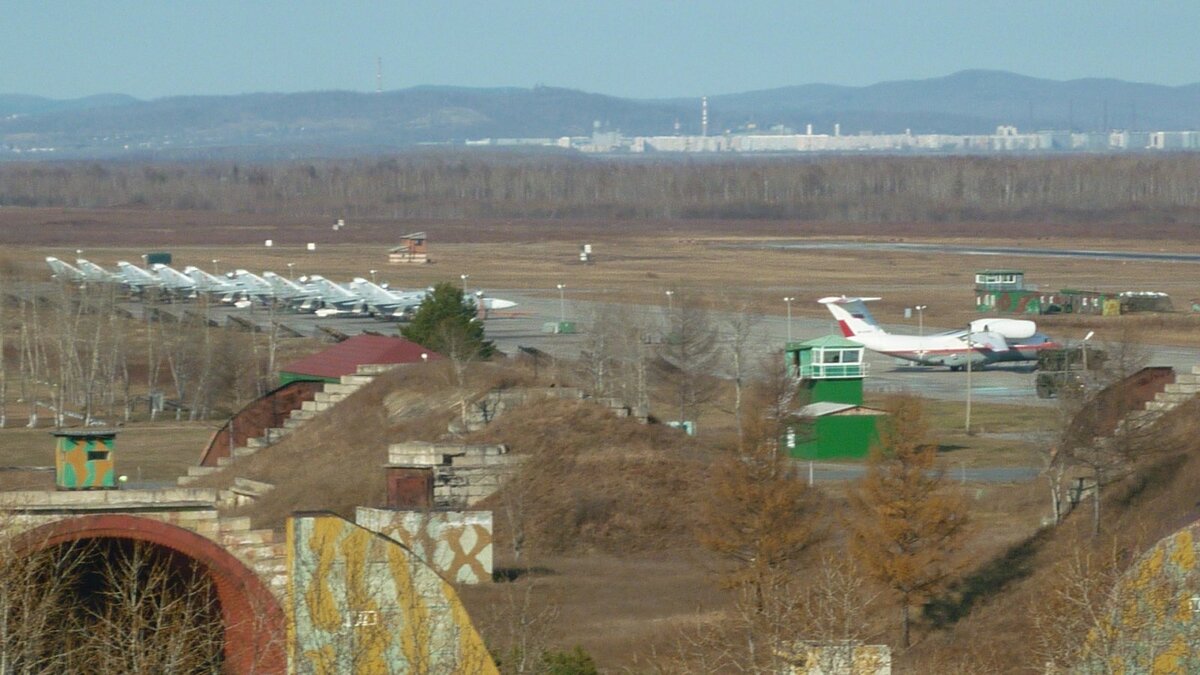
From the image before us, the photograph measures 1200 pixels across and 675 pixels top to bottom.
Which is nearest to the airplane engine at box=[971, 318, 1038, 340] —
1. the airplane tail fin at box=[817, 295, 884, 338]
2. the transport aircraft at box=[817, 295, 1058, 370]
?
the transport aircraft at box=[817, 295, 1058, 370]

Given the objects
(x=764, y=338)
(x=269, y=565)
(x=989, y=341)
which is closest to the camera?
(x=269, y=565)

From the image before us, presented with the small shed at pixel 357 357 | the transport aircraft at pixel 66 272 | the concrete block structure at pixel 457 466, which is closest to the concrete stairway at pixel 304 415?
the small shed at pixel 357 357

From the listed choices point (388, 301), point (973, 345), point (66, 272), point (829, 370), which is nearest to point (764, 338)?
point (973, 345)

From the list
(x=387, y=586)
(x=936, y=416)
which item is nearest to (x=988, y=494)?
(x=936, y=416)

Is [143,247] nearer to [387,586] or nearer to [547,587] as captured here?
[547,587]

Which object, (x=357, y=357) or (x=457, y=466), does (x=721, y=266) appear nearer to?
(x=357, y=357)

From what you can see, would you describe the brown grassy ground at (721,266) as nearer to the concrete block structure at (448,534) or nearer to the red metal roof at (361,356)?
the red metal roof at (361,356)
